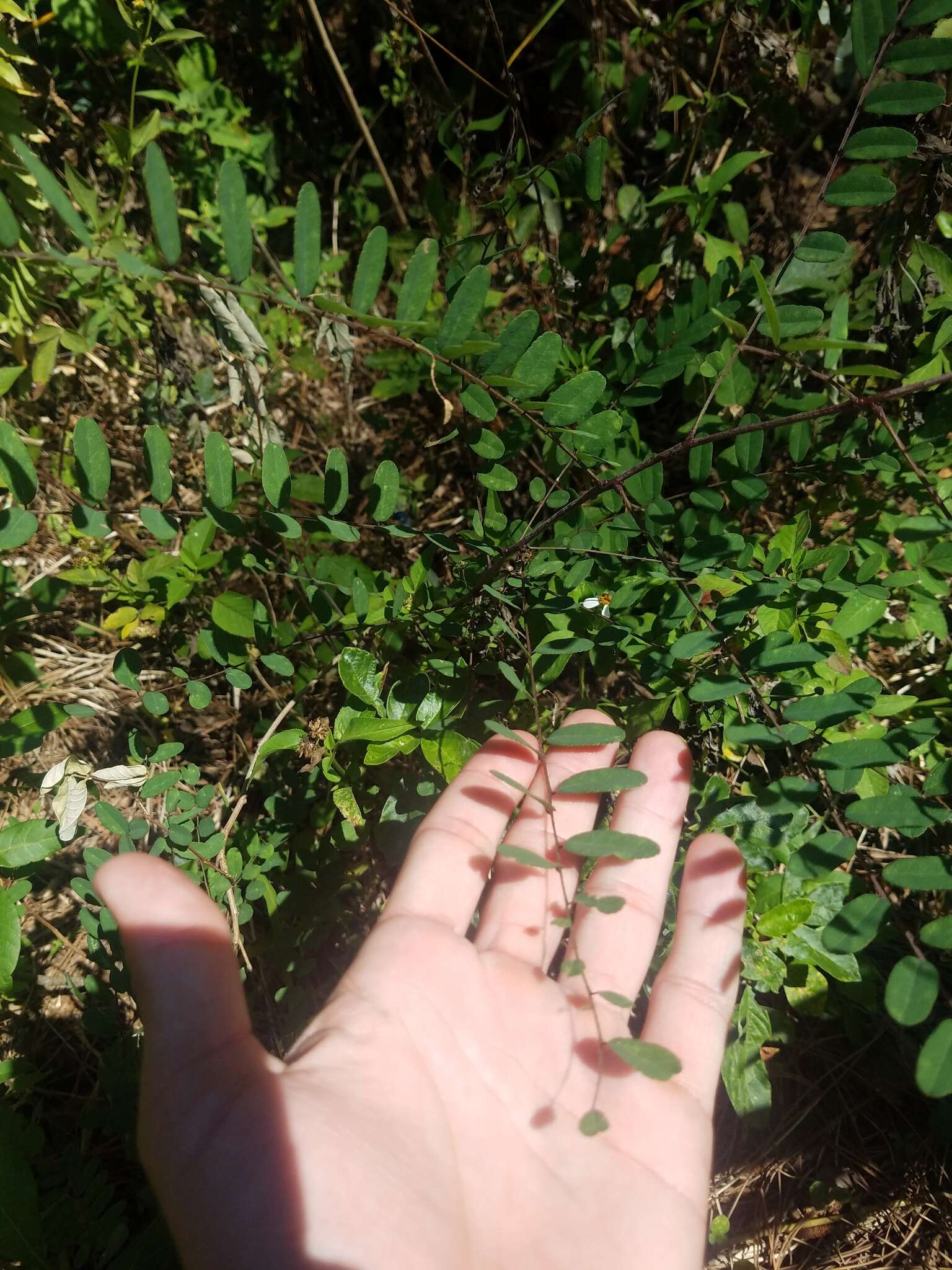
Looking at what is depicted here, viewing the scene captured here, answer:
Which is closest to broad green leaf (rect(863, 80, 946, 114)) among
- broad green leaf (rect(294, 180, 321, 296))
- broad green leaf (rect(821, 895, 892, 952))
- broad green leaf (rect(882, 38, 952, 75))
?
broad green leaf (rect(882, 38, 952, 75))

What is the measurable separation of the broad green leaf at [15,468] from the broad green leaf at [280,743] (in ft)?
2.57

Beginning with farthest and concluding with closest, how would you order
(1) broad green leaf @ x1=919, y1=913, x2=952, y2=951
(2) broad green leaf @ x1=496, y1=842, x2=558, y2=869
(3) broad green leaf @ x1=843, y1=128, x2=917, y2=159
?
(3) broad green leaf @ x1=843, y1=128, x2=917, y2=159 → (2) broad green leaf @ x1=496, y1=842, x2=558, y2=869 → (1) broad green leaf @ x1=919, y1=913, x2=952, y2=951

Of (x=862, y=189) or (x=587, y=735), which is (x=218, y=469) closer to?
(x=587, y=735)

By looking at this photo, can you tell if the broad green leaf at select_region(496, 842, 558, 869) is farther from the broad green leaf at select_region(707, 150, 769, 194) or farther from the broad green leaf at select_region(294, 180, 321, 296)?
the broad green leaf at select_region(707, 150, 769, 194)

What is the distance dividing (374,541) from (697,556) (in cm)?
133

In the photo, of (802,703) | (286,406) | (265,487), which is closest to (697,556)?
(802,703)

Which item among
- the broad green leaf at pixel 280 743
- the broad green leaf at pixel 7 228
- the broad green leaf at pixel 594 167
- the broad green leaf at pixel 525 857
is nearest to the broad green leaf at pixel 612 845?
the broad green leaf at pixel 525 857

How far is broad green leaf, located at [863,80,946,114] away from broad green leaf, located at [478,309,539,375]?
2.51 ft

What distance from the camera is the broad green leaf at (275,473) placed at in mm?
1765

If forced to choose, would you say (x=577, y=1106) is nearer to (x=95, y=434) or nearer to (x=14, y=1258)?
(x=14, y=1258)

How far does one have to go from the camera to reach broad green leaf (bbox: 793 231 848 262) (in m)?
1.71

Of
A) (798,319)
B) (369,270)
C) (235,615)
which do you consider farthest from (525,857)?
(798,319)

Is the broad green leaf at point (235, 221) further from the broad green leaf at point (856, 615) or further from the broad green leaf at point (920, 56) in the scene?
the broad green leaf at point (856, 615)

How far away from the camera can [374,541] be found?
2.84 metres
